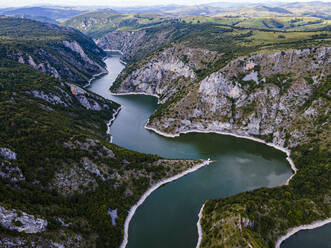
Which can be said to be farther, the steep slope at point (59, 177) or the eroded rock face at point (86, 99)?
the eroded rock face at point (86, 99)

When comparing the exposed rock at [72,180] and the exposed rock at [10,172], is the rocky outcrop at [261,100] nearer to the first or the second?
the exposed rock at [72,180]

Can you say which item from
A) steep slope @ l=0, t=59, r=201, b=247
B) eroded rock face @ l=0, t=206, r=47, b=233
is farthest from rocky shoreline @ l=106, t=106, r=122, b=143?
eroded rock face @ l=0, t=206, r=47, b=233

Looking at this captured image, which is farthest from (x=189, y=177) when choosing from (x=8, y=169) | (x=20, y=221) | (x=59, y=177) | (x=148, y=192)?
(x=8, y=169)

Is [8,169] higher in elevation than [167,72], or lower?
lower

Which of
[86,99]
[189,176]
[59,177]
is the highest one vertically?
[86,99]

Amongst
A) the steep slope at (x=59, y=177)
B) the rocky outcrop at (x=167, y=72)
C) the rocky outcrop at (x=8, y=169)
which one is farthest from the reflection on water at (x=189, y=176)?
the rocky outcrop at (x=167, y=72)

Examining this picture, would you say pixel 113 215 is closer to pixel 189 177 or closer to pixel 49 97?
pixel 189 177

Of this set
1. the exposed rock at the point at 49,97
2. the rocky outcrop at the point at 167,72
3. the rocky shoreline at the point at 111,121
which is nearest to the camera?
the exposed rock at the point at 49,97
